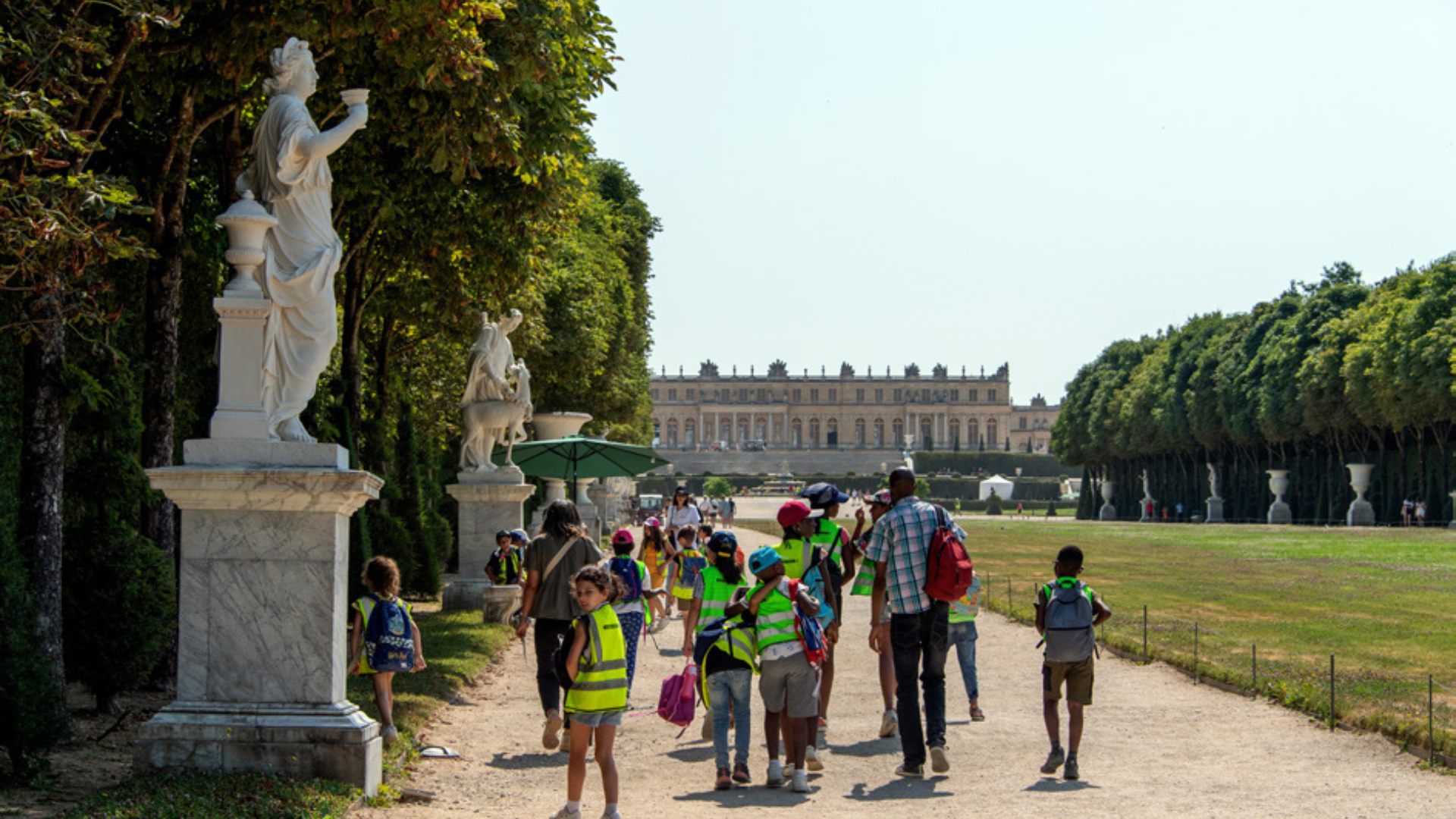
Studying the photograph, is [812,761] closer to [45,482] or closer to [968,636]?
[968,636]

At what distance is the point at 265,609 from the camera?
297 inches

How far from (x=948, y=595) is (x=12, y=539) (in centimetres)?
505

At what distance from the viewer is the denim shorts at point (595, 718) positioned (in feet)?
24.0

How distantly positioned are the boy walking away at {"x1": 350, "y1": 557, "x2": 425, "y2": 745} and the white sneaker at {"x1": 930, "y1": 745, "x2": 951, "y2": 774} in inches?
121

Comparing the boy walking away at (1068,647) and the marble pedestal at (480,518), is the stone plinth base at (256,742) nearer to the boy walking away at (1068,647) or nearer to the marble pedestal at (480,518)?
the boy walking away at (1068,647)

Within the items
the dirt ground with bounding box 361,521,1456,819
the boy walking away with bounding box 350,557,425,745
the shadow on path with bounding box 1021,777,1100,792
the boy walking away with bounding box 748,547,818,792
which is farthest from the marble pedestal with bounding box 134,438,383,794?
the shadow on path with bounding box 1021,777,1100,792

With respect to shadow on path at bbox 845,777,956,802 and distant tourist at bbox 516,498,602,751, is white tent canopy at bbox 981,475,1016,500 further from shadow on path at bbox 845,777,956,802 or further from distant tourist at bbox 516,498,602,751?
shadow on path at bbox 845,777,956,802

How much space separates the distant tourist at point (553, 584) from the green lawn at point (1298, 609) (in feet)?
17.1

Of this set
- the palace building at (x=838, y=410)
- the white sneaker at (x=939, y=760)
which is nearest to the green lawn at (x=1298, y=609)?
the white sneaker at (x=939, y=760)

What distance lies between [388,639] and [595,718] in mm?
2232

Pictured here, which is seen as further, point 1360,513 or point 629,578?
point 1360,513

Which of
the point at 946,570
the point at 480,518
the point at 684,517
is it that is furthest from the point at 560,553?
the point at 480,518

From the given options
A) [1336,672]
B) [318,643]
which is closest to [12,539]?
[318,643]

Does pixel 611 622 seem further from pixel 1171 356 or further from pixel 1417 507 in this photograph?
pixel 1171 356
